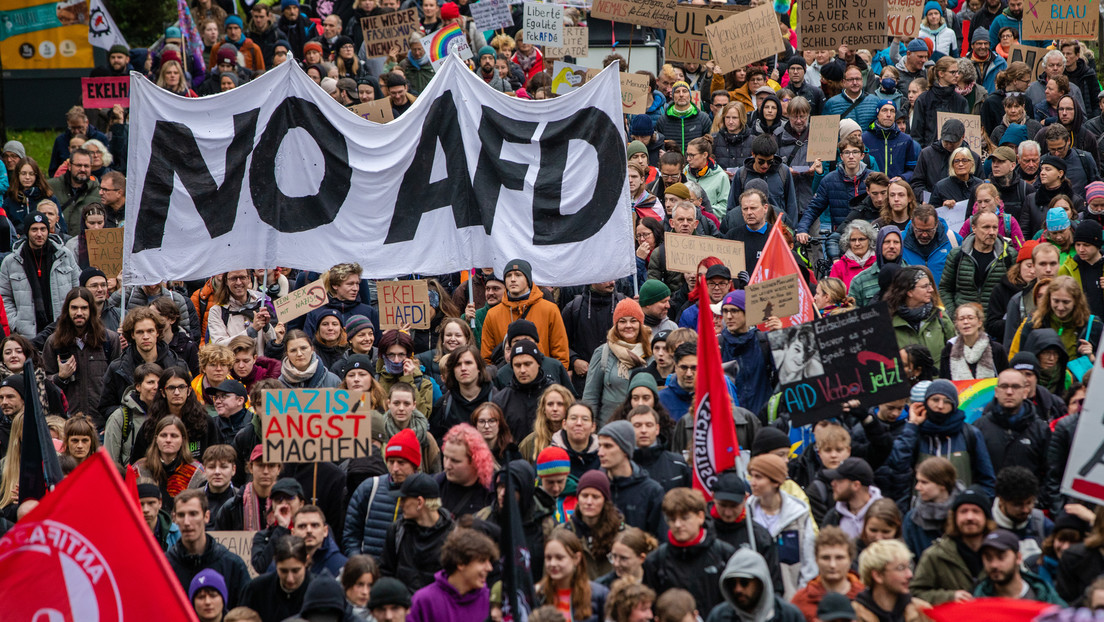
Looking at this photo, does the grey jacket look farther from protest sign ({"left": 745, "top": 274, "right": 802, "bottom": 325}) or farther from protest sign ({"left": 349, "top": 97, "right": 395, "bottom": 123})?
protest sign ({"left": 745, "top": 274, "right": 802, "bottom": 325})

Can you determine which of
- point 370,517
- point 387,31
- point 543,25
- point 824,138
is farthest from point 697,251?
point 387,31

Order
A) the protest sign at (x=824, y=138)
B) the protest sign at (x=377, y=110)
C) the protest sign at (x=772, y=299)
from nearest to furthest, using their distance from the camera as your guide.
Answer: the protest sign at (x=772, y=299), the protest sign at (x=824, y=138), the protest sign at (x=377, y=110)

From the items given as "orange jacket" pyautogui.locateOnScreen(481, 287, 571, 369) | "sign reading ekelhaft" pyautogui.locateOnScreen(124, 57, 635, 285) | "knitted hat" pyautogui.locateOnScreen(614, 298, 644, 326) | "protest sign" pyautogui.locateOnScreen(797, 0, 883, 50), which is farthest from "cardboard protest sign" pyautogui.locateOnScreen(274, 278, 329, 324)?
"protest sign" pyautogui.locateOnScreen(797, 0, 883, 50)

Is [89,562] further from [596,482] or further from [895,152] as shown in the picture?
[895,152]

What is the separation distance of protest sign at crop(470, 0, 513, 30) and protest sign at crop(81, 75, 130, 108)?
190 inches

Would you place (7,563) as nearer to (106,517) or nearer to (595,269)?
(106,517)

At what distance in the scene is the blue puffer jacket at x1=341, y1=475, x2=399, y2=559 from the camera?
8695mm

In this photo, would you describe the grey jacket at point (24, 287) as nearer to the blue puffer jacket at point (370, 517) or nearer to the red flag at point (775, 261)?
the blue puffer jacket at point (370, 517)

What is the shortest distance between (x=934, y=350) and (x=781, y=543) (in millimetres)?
3009

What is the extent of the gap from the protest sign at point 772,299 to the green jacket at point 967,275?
6.70 feet

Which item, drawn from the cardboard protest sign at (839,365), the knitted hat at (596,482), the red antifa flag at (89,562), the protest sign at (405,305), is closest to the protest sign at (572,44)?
the protest sign at (405,305)

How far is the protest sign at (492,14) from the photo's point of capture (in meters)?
20.3

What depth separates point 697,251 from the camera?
1191 cm

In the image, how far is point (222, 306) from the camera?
12.2m
